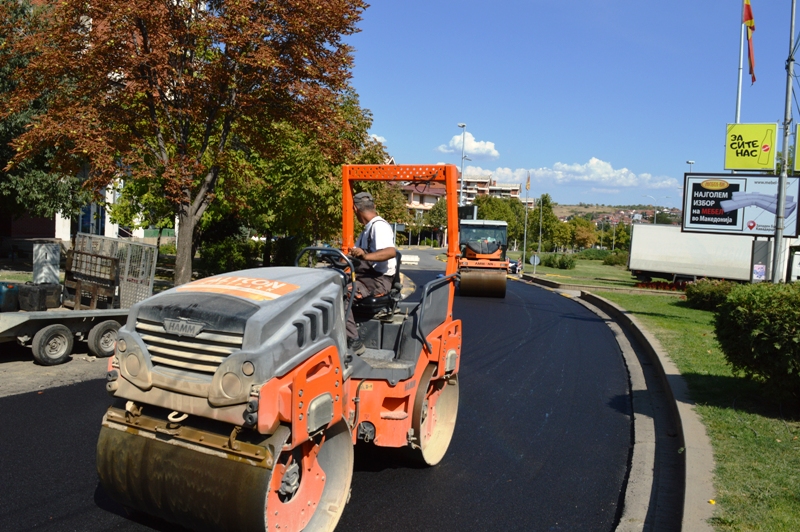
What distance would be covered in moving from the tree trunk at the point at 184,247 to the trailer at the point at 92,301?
7.14 ft

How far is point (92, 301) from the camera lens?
9047 mm

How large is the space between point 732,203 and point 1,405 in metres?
17.9

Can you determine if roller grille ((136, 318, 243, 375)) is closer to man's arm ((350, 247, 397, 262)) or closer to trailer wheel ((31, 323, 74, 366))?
man's arm ((350, 247, 397, 262))

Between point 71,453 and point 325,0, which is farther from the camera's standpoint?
point 325,0

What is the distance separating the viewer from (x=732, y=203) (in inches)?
719

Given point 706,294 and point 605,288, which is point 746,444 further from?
point 605,288

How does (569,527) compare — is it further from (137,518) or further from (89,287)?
(89,287)

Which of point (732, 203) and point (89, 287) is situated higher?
point (732, 203)

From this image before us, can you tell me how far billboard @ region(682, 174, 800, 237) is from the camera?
17647mm

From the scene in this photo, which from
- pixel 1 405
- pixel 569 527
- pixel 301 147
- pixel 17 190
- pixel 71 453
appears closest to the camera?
pixel 569 527

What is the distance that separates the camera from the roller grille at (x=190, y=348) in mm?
3459

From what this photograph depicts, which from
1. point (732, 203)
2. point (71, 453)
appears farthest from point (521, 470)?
point (732, 203)

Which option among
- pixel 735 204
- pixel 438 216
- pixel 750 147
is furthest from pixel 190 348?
pixel 438 216

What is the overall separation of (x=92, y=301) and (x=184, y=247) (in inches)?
119
